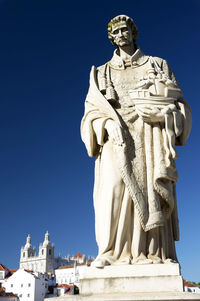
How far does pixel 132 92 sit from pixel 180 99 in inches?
34.1

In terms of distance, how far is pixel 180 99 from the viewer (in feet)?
19.3

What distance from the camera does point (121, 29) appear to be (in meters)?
6.45

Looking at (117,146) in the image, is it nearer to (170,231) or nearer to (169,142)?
(169,142)

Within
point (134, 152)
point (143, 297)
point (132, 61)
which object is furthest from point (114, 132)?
point (143, 297)

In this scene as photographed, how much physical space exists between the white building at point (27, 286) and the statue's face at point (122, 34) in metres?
76.3

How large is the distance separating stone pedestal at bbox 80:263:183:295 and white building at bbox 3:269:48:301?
76113 millimetres

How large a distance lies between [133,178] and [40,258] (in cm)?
14797

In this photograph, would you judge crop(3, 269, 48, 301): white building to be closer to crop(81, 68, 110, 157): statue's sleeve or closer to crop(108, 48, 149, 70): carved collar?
crop(81, 68, 110, 157): statue's sleeve

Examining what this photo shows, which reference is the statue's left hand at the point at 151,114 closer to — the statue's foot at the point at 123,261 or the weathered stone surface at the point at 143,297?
the statue's foot at the point at 123,261

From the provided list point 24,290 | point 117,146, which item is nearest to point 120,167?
point 117,146

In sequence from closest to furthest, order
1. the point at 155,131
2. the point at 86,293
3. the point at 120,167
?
the point at 86,293 → the point at 120,167 → the point at 155,131

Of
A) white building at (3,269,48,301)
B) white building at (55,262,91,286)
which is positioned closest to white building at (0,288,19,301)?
white building at (3,269,48,301)

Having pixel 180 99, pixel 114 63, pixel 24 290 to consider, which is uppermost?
pixel 114 63

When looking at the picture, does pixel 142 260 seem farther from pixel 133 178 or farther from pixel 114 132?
pixel 114 132
